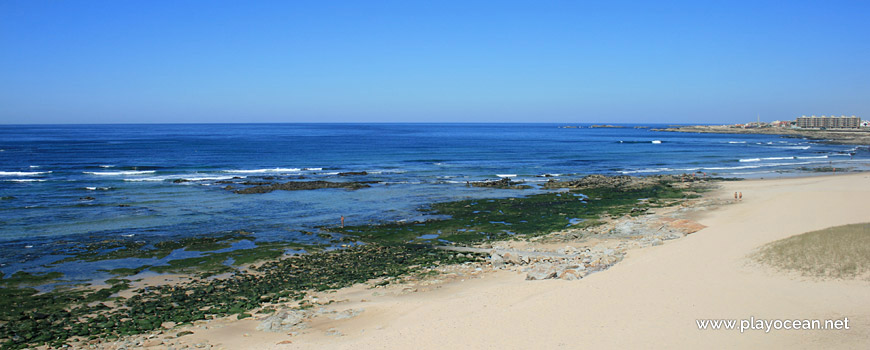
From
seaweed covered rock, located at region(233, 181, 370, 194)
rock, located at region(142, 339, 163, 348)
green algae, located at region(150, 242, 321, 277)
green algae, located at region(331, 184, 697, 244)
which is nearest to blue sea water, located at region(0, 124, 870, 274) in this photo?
seaweed covered rock, located at region(233, 181, 370, 194)

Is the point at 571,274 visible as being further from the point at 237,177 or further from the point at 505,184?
the point at 237,177

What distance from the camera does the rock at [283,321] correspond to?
1285cm

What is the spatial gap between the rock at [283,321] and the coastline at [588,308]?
0.24 metres

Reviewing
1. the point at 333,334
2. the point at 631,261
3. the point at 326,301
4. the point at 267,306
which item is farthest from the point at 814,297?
the point at 267,306

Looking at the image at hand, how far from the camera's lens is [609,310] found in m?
12.2

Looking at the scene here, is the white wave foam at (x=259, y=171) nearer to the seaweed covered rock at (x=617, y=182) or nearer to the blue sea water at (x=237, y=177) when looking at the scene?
the blue sea water at (x=237, y=177)

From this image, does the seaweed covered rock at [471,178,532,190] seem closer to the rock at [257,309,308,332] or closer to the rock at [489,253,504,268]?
the rock at [489,253,504,268]

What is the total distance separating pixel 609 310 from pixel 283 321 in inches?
322

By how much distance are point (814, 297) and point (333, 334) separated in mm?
11431

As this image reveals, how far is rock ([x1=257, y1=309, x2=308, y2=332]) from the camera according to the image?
12.9 meters

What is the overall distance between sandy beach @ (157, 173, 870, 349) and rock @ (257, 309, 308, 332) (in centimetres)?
28

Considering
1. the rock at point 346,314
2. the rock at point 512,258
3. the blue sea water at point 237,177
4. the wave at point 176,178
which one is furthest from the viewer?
the wave at point 176,178

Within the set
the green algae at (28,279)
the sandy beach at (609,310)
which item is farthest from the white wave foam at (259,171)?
the sandy beach at (609,310)

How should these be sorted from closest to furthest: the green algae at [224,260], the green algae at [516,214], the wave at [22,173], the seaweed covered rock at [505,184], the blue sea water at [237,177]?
the green algae at [224,260] → the green algae at [516,214] → the blue sea water at [237,177] → the seaweed covered rock at [505,184] → the wave at [22,173]
